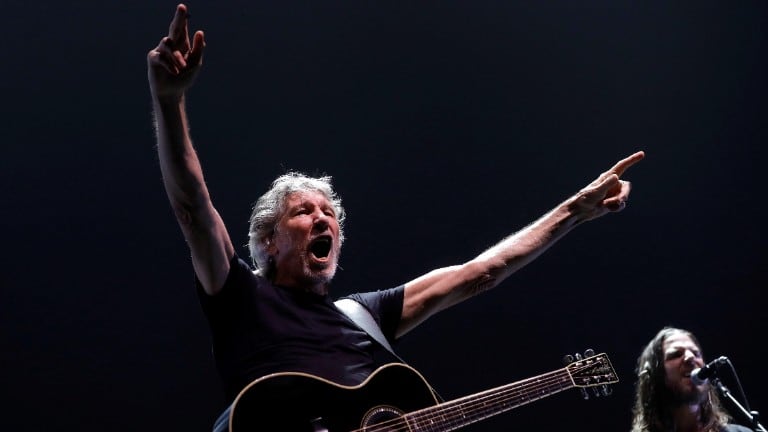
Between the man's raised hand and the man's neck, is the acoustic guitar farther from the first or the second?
the man's neck

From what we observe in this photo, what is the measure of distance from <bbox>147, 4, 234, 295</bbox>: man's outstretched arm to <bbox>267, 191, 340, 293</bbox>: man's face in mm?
427

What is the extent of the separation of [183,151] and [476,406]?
1.15 metres

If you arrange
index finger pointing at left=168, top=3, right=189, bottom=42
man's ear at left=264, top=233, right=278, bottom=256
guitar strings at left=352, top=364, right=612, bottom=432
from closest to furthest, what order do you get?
index finger pointing at left=168, top=3, right=189, bottom=42 < guitar strings at left=352, top=364, right=612, bottom=432 < man's ear at left=264, top=233, right=278, bottom=256

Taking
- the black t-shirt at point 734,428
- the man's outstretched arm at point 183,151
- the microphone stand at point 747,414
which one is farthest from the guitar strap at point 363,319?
the black t-shirt at point 734,428

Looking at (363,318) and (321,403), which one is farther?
(363,318)

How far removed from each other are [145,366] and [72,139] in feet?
3.81

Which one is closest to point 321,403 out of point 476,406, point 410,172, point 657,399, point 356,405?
point 356,405

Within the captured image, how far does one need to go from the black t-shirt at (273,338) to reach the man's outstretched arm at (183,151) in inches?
3.8

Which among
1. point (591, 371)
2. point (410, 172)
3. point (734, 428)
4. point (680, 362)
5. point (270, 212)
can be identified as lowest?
point (734, 428)

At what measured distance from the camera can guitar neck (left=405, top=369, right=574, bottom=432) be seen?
2105mm

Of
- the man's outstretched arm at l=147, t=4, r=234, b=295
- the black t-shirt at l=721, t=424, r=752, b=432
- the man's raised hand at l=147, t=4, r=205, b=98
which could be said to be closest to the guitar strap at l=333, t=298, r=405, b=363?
the man's outstretched arm at l=147, t=4, r=234, b=295

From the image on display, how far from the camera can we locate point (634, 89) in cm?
469

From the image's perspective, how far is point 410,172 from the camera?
4.24m

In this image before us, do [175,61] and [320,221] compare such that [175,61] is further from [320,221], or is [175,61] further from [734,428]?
[734,428]
